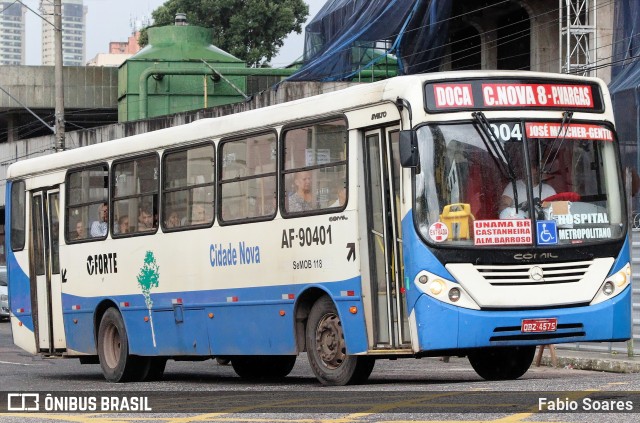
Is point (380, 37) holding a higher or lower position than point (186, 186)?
higher

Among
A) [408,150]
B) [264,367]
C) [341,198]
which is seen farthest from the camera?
[264,367]

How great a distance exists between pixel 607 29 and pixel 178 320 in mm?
18417

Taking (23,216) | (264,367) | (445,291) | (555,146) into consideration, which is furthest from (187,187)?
(555,146)

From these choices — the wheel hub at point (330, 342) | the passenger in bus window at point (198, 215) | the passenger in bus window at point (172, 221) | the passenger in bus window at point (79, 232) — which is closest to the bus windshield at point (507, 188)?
the wheel hub at point (330, 342)

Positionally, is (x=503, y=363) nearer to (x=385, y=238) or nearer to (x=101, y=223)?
(x=385, y=238)

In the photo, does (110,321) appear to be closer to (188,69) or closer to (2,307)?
(2,307)

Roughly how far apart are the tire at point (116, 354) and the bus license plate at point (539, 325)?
659cm

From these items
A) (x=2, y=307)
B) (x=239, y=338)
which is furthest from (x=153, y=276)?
(x=2, y=307)

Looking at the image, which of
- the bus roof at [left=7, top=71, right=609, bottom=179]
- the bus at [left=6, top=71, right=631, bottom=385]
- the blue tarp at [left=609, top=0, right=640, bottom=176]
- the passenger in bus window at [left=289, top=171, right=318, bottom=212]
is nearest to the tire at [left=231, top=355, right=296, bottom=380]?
the bus at [left=6, top=71, right=631, bottom=385]

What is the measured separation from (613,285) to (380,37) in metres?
24.7

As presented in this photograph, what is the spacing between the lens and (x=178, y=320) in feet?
57.9

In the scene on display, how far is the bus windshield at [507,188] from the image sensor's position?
44.9 feet

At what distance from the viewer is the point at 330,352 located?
1488cm

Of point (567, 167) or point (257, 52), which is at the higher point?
point (257, 52)
